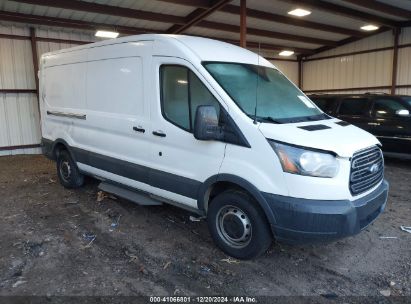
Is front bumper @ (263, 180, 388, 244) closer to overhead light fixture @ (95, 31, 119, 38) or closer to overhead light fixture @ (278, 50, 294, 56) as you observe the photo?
overhead light fixture @ (95, 31, 119, 38)

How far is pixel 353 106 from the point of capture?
8.59 m

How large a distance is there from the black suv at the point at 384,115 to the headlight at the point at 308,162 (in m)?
5.76

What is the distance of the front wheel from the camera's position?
332 cm

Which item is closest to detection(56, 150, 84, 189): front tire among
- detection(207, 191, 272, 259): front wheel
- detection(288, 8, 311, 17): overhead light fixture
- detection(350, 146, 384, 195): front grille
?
detection(207, 191, 272, 259): front wheel

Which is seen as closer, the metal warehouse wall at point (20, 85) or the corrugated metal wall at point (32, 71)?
the metal warehouse wall at point (20, 85)

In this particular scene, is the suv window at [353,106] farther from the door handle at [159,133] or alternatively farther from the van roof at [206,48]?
the door handle at [159,133]

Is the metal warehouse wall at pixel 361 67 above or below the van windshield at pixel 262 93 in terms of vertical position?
above

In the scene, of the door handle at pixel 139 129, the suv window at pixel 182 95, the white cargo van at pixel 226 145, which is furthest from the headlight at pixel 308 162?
the door handle at pixel 139 129

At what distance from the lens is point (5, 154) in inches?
423

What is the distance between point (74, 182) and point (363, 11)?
11195 millimetres

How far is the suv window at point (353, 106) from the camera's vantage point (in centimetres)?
843

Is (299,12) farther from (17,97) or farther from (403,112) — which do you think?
(17,97)

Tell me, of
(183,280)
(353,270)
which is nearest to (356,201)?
(353,270)

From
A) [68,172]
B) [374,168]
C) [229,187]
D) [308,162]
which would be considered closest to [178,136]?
[229,187]
